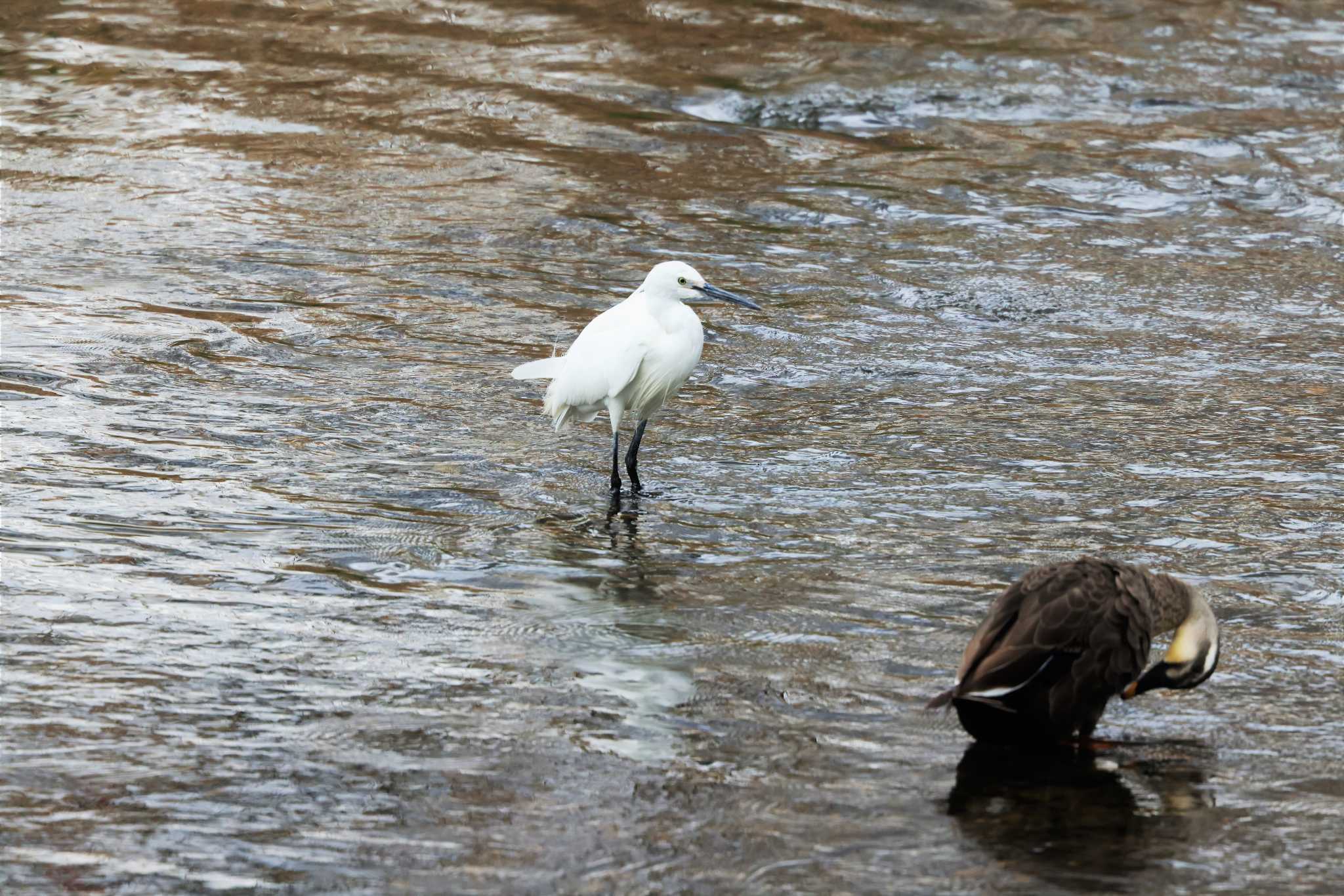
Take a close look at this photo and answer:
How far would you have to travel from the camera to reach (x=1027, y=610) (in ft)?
17.1

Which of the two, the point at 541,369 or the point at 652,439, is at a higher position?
the point at 541,369

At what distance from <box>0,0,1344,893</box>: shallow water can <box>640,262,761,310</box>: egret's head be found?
0.82 meters

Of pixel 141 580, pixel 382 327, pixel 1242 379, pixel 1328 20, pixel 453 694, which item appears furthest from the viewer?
pixel 1328 20

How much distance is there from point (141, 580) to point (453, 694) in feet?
5.04

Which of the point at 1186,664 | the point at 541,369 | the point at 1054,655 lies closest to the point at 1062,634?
the point at 1054,655

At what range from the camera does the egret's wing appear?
26.6ft

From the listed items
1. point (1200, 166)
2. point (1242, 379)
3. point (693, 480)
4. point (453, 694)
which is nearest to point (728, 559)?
point (693, 480)

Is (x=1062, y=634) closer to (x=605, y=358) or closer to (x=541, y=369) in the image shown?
(x=605, y=358)

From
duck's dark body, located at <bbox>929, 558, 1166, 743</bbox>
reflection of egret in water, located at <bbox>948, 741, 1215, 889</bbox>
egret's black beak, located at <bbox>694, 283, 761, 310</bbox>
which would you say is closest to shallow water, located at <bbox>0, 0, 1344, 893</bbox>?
reflection of egret in water, located at <bbox>948, 741, 1215, 889</bbox>

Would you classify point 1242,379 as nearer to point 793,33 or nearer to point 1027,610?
point 1027,610

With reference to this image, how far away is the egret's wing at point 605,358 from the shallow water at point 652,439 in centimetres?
40

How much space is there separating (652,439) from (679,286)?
1.16 meters

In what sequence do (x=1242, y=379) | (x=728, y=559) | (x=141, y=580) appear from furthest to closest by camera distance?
(x=1242, y=379)
(x=728, y=559)
(x=141, y=580)

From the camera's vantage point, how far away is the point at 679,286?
8094 mm
